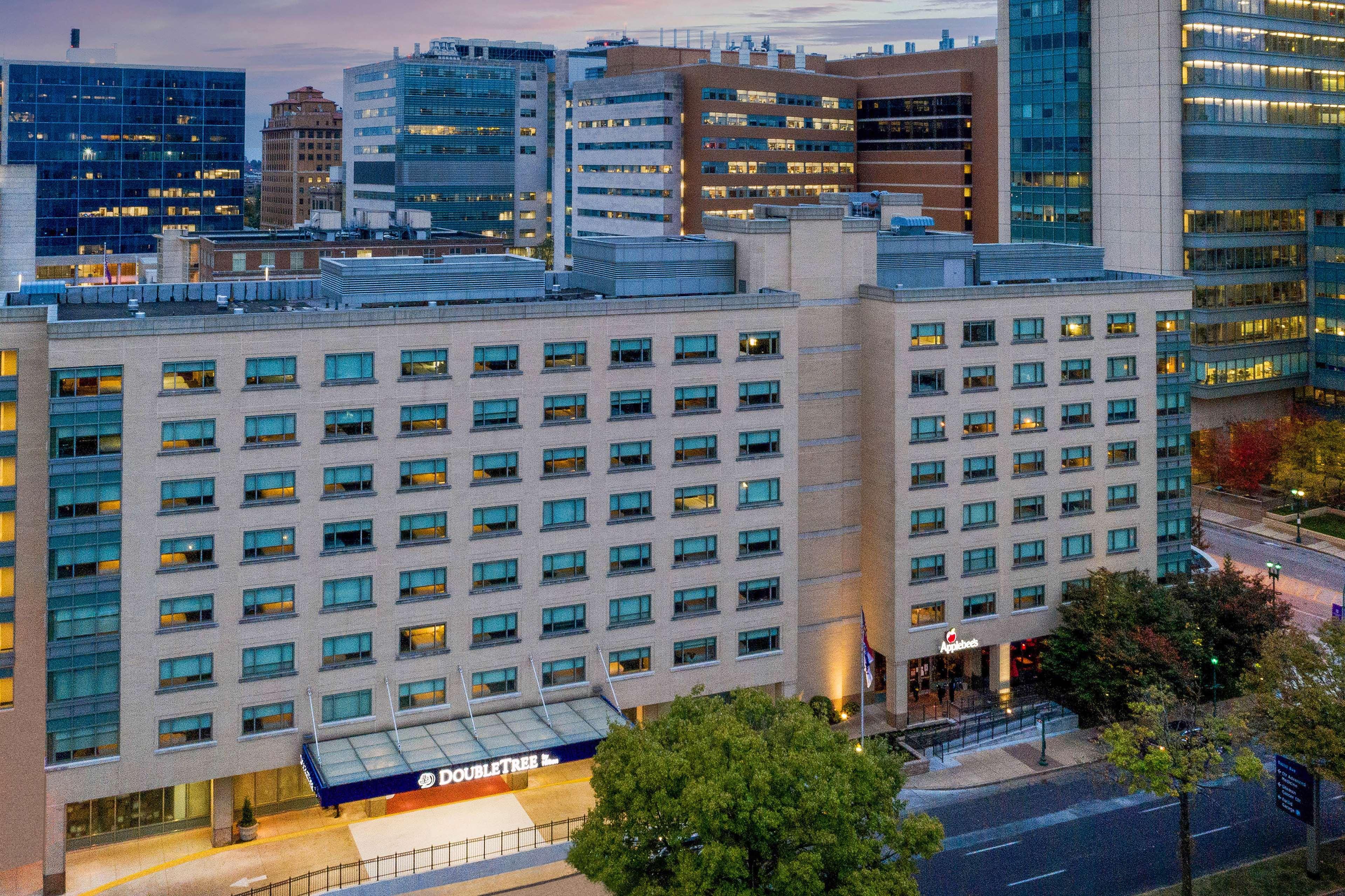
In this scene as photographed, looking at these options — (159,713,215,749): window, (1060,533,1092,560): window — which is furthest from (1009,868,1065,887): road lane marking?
(159,713,215,749): window

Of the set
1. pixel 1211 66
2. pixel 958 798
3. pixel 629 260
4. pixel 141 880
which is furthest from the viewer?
pixel 1211 66

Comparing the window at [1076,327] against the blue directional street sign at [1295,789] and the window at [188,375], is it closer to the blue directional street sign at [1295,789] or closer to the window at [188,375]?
the blue directional street sign at [1295,789]

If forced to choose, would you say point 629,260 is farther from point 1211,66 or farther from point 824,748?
point 1211,66

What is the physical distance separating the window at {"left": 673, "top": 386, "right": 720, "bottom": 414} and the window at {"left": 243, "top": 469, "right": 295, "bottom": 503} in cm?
2183

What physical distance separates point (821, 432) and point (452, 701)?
28.3 m

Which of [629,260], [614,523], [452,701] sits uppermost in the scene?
[629,260]

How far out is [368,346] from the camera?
67500 mm

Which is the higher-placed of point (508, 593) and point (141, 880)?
point (508, 593)

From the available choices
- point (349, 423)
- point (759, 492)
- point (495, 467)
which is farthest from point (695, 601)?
point (349, 423)

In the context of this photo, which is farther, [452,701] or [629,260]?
[629,260]

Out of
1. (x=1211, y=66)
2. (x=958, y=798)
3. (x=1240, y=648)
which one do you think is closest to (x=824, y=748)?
(x=958, y=798)

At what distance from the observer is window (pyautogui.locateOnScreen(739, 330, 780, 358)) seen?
75812 millimetres

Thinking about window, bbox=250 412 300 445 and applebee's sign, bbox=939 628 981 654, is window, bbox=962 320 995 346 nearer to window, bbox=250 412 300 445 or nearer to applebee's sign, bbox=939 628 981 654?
applebee's sign, bbox=939 628 981 654

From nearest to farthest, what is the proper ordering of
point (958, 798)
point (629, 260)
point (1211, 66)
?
point (958, 798) → point (629, 260) → point (1211, 66)
